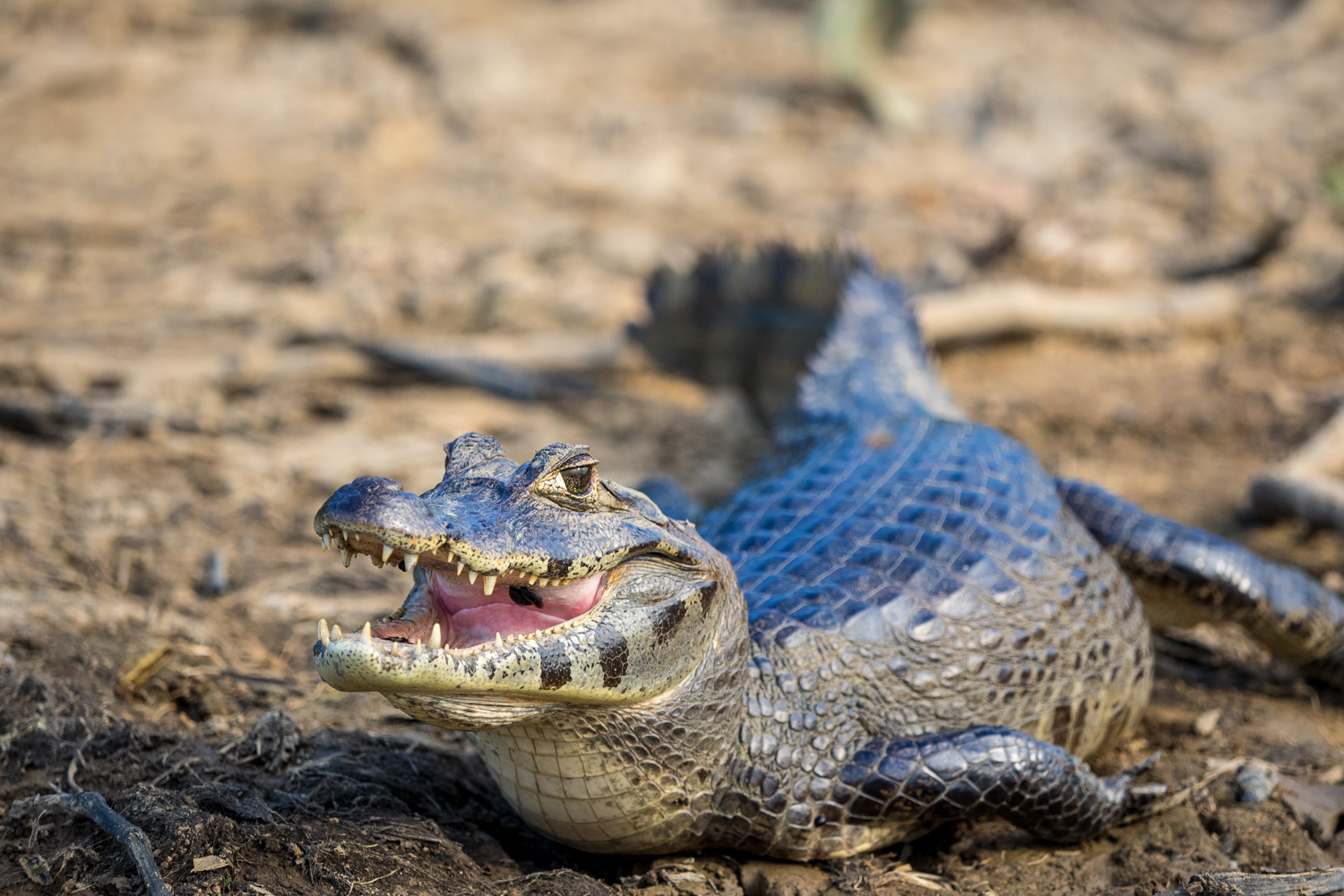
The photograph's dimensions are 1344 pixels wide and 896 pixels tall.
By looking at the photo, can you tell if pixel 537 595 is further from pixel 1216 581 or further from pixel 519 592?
pixel 1216 581

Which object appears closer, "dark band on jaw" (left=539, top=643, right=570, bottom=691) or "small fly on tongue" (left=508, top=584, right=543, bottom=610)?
"dark band on jaw" (left=539, top=643, right=570, bottom=691)

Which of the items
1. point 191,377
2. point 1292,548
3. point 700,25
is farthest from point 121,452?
point 700,25

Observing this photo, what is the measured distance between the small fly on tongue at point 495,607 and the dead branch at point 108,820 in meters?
0.66

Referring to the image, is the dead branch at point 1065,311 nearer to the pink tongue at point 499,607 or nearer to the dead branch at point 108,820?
the pink tongue at point 499,607

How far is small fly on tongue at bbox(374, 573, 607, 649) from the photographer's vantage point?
2.26 metres

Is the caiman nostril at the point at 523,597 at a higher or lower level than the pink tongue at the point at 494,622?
higher

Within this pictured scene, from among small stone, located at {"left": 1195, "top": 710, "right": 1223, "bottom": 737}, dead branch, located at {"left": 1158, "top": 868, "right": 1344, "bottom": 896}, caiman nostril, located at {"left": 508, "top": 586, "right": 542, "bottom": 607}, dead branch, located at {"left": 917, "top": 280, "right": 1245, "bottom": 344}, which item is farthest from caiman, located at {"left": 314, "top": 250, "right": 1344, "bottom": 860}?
dead branch, located at {"left": 917, "top": 280, "right": 1245, "bottom": 344}

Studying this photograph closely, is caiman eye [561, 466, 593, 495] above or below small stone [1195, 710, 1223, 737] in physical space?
above

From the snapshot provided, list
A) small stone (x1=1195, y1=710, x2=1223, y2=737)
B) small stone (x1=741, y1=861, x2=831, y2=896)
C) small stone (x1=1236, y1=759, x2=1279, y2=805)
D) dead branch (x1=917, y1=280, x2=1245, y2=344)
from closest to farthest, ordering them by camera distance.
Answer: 1. small stone (x1=741, y1=861, x2=831, y2=896)
2. small stone (x1=1236, y1=759, x2=1279, y2=805)
3. small stone (x1=1195, y1=710, x2=1223, y2=737)
4. dead branch (x1=917, y1=280, x2=1245, y2=344)


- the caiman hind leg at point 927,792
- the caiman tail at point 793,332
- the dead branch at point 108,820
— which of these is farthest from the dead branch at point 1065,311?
the dead branch at point 108,820

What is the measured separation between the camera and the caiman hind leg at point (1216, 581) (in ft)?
11.1

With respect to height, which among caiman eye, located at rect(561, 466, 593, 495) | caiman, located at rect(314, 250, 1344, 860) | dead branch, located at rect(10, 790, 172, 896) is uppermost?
caiman eye, located at rect(561, 466, 593, 495)

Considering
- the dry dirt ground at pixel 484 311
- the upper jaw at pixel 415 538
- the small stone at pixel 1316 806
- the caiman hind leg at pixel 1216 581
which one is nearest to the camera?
the upper jaw at pixel 415 538

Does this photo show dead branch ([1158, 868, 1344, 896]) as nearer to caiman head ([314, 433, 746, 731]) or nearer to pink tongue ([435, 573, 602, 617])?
caiman head ([314, 433, 746, 731])
